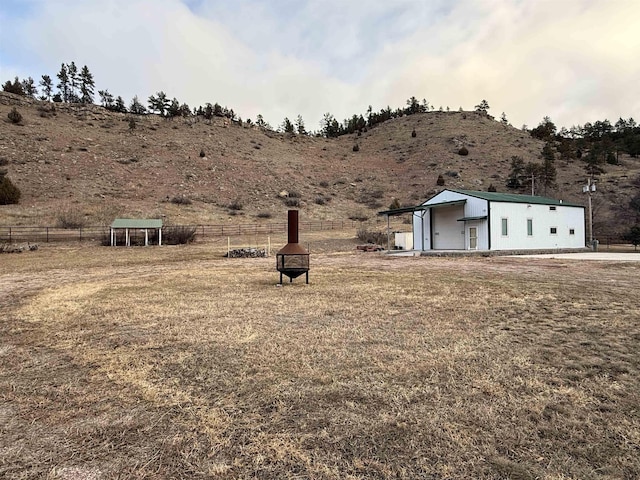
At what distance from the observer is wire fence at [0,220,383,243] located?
2698cm

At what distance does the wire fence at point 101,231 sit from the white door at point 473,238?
15.0 metres

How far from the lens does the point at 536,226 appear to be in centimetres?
2580

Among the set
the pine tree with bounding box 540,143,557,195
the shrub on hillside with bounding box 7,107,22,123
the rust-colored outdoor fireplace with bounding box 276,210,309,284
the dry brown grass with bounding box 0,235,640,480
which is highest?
the shrub on hillside with bounding box 7,107,22,123

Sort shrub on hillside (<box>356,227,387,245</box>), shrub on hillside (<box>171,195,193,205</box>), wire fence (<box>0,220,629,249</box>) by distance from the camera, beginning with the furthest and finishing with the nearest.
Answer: shrub on hillside (<box>171,195,193,205</box>), shrub on hillside (<box>356,227,387,245</box>), wire fence (<box>0,220,629,249</box>)

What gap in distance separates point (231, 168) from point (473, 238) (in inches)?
1403

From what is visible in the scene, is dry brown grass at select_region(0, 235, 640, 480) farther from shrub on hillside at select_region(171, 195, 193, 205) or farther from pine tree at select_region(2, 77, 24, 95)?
pine tree at select_region(2, 77, 24, 95)

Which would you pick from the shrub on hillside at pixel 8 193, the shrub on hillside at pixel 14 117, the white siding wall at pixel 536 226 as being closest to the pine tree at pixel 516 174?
the white siding wall at pixel 536 226

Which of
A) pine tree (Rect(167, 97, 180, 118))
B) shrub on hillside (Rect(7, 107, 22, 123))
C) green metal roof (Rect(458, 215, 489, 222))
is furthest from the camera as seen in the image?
pine tree (Rect(167, 97, 180, 118))

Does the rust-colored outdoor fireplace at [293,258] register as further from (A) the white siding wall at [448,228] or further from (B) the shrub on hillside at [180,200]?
(B) the shrub on hillside at [180,200]

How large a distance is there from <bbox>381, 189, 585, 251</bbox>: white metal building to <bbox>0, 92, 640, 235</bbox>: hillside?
15.5 m

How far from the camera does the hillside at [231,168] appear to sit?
126 feet

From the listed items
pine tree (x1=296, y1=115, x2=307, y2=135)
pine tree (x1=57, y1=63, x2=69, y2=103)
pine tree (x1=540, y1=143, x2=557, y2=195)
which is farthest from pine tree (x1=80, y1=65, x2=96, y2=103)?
pine tree (x1=540, y1=143, x2=557, y2=195)

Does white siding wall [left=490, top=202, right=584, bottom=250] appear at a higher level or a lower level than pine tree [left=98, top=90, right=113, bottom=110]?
lower

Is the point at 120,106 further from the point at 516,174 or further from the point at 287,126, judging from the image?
the point at 516,174
